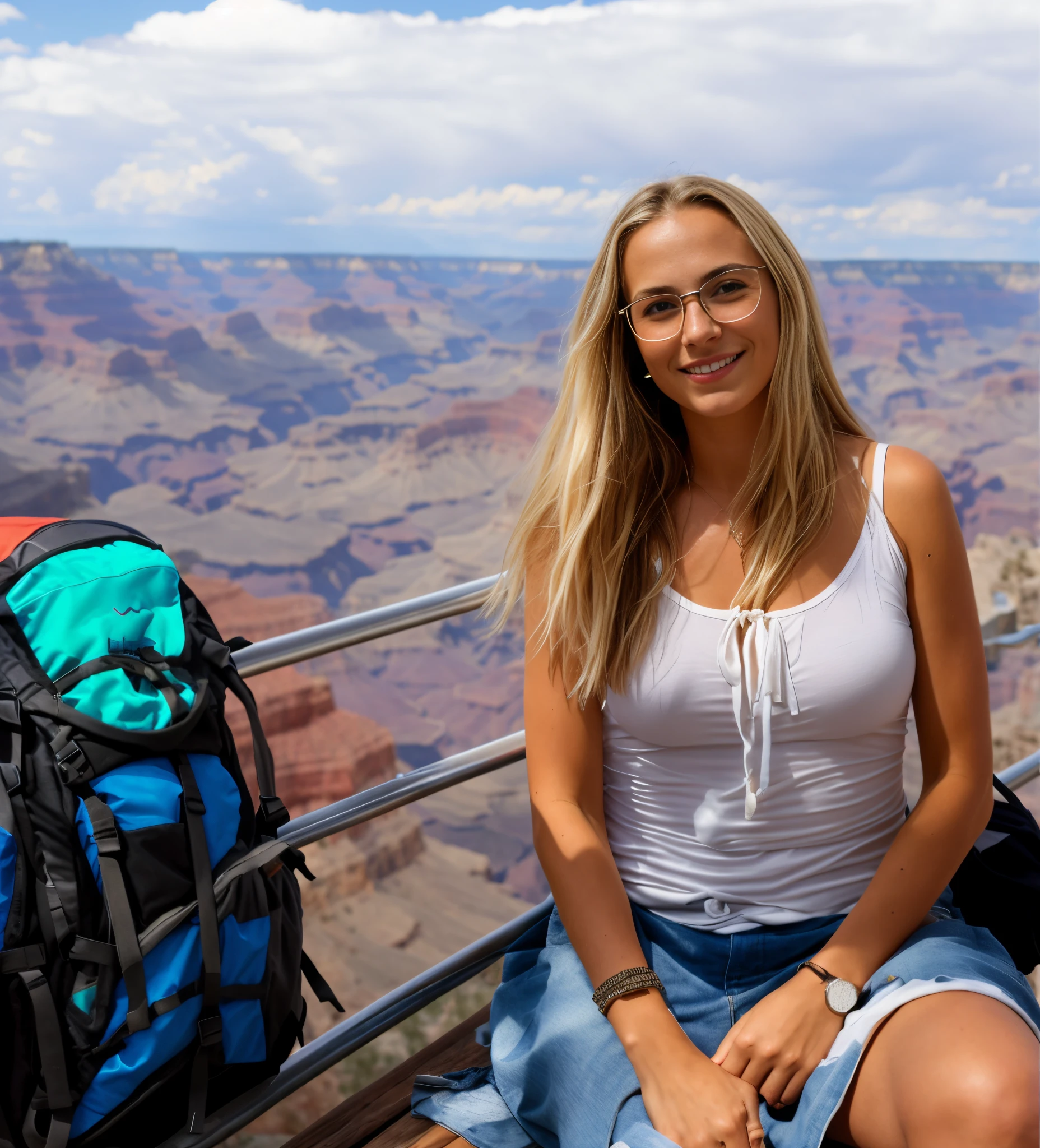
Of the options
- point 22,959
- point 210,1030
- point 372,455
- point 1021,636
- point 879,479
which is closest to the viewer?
point 22,959

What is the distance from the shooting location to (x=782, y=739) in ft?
3.45

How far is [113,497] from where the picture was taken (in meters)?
52.7

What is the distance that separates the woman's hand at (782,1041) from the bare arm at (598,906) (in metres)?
0.02

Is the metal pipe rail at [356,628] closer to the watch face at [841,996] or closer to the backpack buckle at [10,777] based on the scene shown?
the backpack buckle at [10,777]

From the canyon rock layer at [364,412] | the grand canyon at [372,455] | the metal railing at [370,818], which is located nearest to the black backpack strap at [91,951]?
the metal railing at [370,818]

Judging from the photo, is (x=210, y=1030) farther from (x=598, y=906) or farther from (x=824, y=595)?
(x=824, y=595)

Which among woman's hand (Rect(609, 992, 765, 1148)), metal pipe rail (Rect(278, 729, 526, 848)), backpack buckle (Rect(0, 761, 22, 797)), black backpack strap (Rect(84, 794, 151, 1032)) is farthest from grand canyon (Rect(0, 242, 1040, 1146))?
backpack buckle (Rect(0, 761, 22, 797))

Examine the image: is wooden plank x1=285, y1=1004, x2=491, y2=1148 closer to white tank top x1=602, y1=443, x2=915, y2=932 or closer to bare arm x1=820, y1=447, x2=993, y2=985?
white tank top x1=602, y1=443, x2=915, y2=932

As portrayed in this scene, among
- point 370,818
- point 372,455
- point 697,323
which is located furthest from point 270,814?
point 372,455

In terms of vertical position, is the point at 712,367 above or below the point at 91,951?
above

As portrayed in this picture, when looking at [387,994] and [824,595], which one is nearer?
[824,595]

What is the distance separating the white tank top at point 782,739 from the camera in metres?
1.03

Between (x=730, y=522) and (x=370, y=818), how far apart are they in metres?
0.58

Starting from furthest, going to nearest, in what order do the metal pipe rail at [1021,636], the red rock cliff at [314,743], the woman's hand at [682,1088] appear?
1. the red rock cliff at [314,743]
2. the metal pipe rail at [1021,636]
3. the woman's hand at [682,1088]
